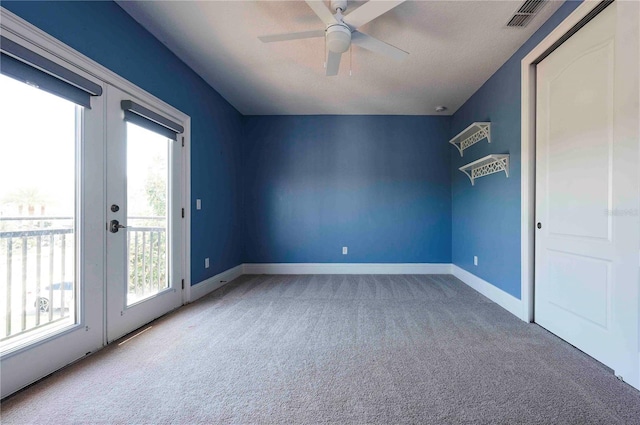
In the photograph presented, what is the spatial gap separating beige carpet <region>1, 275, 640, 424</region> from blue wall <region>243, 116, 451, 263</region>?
172 cm

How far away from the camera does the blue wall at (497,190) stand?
2.49 m

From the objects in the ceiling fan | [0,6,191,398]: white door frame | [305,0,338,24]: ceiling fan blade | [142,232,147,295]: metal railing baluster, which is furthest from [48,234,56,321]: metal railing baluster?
[305,0,338,24]: ceiling fan blade

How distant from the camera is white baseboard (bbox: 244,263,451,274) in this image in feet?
13.5

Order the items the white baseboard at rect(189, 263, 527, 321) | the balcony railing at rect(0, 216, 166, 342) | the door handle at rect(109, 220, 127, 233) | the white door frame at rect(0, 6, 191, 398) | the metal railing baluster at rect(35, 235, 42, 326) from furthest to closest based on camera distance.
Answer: the white baseboard at rect(189, 263, 527, 321), the door handle at rect(109, 220, 127, 233), the metal railing baluster at rect(35, 235, 42, 326), the balcony railing at rect(0, 216, 166, 342), the white door frame at rect(0, 6, 191, 398)

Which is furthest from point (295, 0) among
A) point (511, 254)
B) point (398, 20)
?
point (511, 254)

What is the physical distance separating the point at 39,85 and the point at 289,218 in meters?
3.09

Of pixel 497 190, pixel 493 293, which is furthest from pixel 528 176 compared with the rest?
pixel 493 293

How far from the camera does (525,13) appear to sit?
199 cm

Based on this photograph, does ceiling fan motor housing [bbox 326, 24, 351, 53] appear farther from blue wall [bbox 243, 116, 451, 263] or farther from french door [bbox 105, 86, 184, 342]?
blue wall [bbox 243, 116, 451, 263]

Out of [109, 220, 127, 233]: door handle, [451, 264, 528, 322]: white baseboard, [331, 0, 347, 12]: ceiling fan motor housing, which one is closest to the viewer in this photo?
[331, 0, 347, 12]: ceiling fan motor housing

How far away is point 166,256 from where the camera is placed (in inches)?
103

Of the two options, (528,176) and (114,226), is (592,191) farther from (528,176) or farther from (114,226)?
(114,226)

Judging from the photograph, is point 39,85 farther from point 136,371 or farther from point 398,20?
point 398,20

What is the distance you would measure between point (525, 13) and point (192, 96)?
3108 mm
